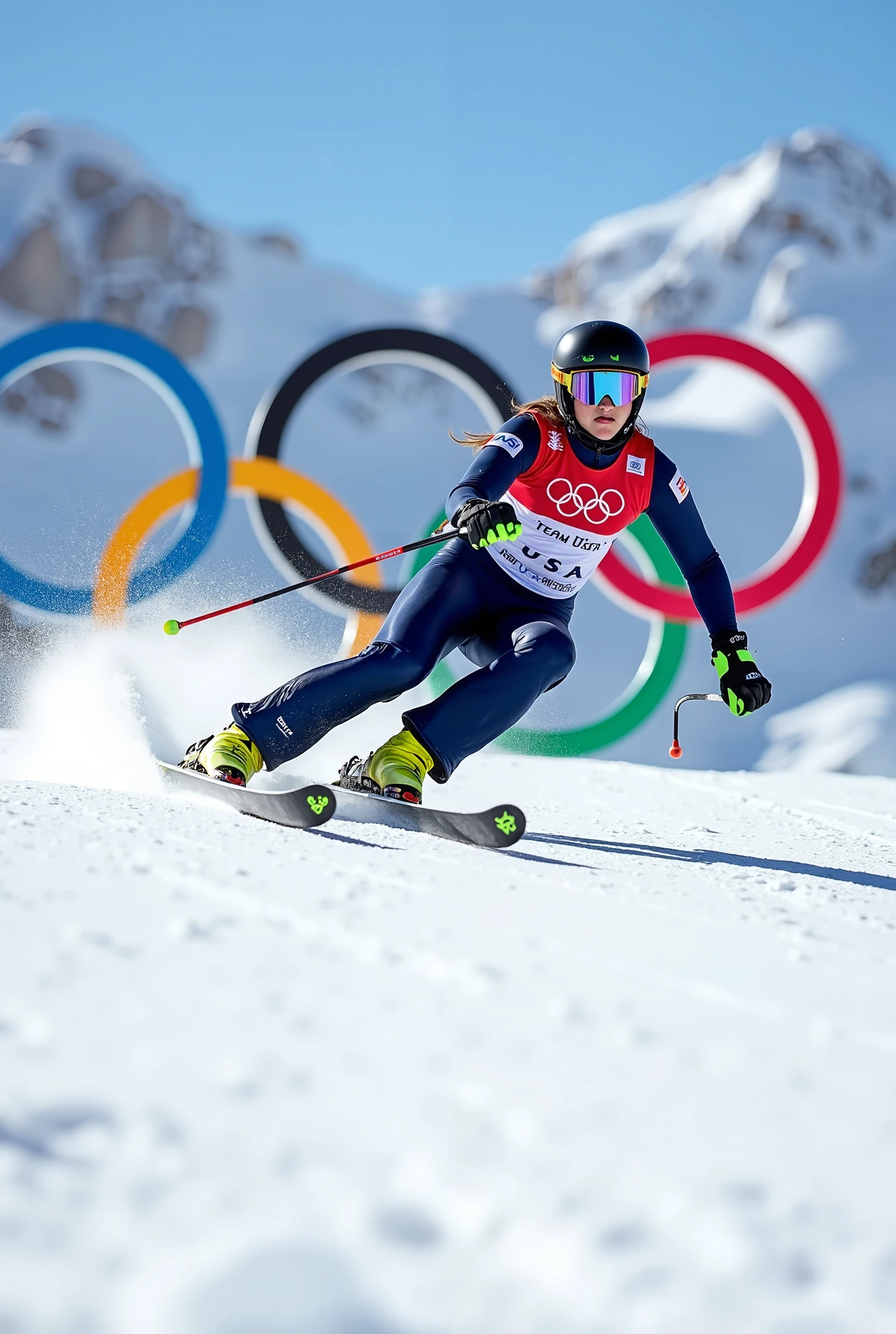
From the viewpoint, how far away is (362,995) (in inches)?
54.4

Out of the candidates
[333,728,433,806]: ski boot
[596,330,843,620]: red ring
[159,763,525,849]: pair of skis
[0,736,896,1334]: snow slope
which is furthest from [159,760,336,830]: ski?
[596,330,843,620]: red ring

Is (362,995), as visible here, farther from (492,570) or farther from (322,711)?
(492,570)

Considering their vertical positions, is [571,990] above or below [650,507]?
below

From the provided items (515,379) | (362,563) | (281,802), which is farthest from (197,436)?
(515,379)

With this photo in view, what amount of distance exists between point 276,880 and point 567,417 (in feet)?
6.55

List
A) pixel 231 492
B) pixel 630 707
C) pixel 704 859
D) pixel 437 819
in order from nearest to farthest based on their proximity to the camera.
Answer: pixel 437 819
pixel 704 859
pixel 630 707
pixel 231 492

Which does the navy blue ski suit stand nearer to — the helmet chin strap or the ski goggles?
A: the helmet chin strap

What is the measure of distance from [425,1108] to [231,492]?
6278 mm

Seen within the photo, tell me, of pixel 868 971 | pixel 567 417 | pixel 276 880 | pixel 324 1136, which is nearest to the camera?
pixel 324 1136

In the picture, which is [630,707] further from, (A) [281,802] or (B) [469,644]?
(A) [281,802]

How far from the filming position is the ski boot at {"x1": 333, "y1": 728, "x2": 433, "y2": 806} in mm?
2984

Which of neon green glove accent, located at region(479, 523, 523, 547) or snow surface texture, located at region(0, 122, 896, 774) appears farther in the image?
snow surface texture, located at region(0, 122, 896, 774)

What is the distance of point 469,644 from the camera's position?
138 inches

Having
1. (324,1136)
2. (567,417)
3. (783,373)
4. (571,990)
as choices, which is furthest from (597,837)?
(783,373)
